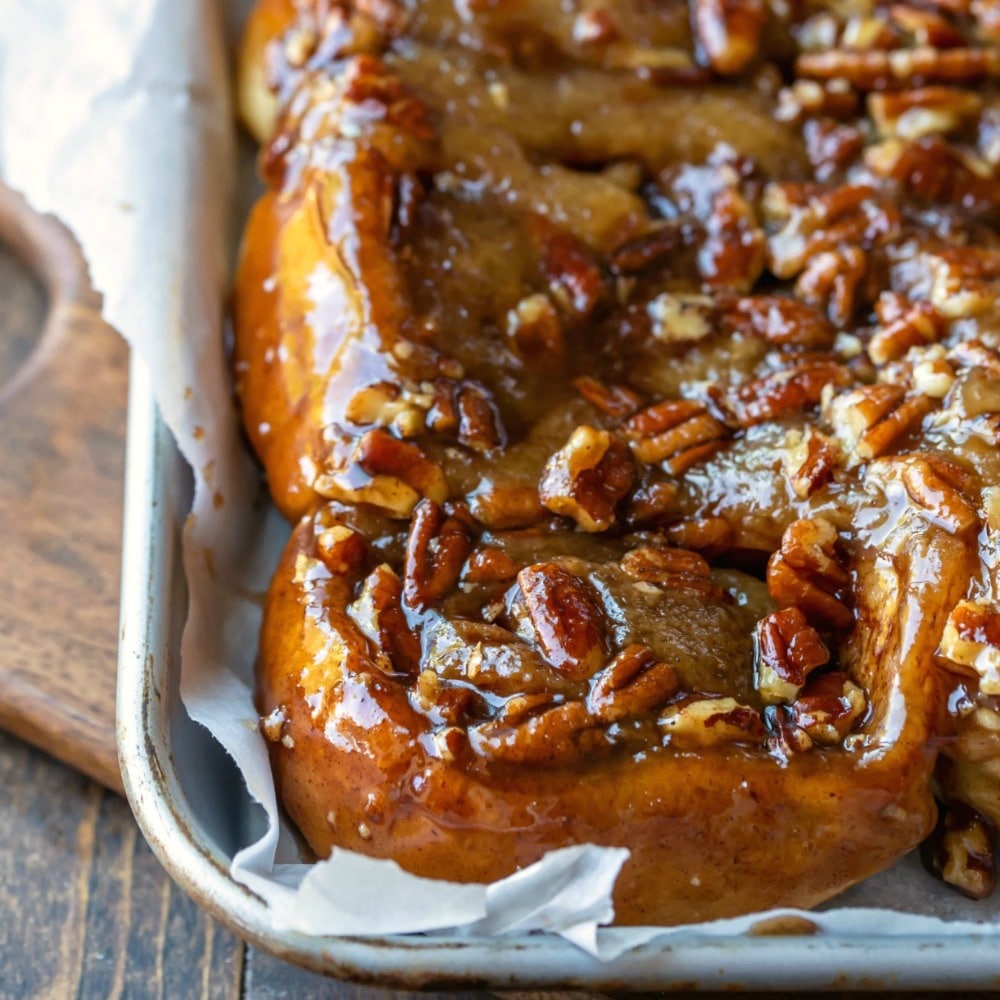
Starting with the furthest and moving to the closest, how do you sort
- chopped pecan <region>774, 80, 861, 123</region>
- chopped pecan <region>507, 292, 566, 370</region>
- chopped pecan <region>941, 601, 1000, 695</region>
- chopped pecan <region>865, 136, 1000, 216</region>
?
chopped pecan <region>774, 80, 861, 123</region>, chopped pecan <region>865, 136, 1000, 216</region>, chopped pecan <region>507, 292, 566, 370</region>, chopped pecan <region>941, 601, 1000, 695</region>

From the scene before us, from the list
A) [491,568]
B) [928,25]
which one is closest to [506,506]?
[491,568]

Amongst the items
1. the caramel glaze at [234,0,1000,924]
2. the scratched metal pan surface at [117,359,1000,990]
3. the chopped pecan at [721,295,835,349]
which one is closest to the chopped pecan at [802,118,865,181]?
the caramel glaze at [234,0,1000,924]

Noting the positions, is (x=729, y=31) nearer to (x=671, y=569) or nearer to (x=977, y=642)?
(x=671, y=569)

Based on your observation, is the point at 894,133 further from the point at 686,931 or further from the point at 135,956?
the point at 135,956

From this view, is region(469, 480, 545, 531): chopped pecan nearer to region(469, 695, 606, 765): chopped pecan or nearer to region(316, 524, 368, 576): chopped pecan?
region(316, 524, 368, 576): chopped pecan

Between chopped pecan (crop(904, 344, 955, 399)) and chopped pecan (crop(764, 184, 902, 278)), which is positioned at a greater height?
chopped pecan (crop(764, 184, 902, 278))

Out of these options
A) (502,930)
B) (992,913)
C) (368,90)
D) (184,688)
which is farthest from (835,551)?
(368,90)
